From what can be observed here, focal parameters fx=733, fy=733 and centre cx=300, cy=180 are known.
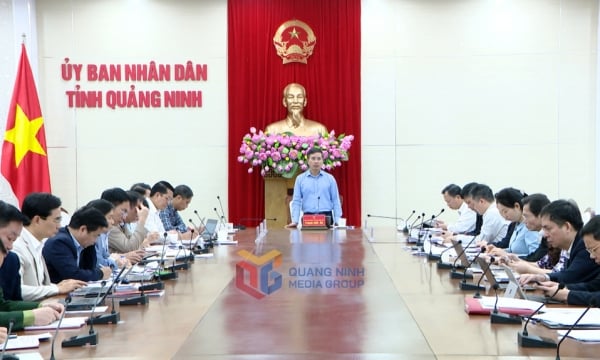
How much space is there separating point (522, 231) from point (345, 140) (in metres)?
3.32

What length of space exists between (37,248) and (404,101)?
571cm

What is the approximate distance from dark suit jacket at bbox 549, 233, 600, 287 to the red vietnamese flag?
5904 mm

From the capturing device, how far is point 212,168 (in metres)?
8.49

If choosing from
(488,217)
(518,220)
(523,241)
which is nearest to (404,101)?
(488,217)

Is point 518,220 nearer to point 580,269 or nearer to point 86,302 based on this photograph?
point 580,269

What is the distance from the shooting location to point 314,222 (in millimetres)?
6230

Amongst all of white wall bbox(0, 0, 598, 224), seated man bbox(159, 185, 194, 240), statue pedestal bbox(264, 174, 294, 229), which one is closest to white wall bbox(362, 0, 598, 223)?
white wall bbox(0, 0, 598, 224)

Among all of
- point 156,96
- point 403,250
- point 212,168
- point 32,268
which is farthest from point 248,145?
point 32,268

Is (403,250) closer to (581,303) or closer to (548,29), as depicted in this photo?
(581,303)

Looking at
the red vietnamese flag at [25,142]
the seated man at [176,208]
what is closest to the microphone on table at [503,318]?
the seated man at [176,208]

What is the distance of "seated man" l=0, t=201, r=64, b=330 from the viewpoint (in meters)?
2.37

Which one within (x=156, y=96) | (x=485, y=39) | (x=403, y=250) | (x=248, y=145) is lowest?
(x=403, y=250)

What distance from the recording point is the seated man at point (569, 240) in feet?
10.4

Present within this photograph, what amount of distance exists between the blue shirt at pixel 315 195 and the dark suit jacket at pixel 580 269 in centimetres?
346
